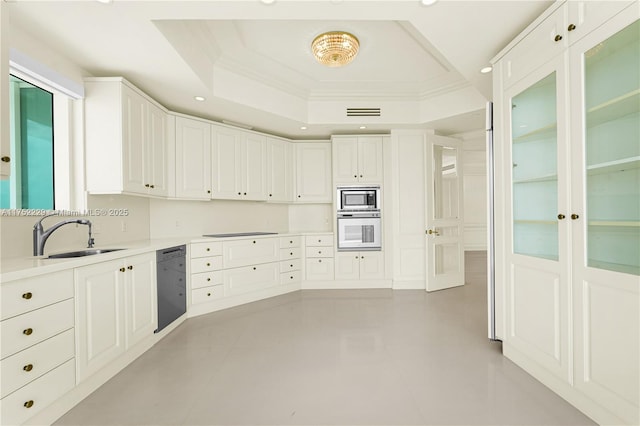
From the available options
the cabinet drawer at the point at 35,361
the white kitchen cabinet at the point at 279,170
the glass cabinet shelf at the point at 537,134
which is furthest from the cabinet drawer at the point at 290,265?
the glass cabinet shelf at the point at 537,134

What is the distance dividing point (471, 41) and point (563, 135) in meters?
1.02

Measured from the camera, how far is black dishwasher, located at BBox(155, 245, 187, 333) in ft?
9.23

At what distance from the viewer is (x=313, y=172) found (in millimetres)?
4988

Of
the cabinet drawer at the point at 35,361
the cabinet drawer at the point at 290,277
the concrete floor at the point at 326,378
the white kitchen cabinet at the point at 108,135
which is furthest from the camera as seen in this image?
the cabinet drawer at the point at 290,277

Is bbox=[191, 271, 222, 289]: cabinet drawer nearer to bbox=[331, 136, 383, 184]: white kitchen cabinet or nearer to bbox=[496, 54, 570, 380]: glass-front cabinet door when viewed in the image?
bbox=[331, 136, 383, 184]: white kitchen cabinet

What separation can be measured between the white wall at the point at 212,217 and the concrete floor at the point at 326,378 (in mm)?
1273

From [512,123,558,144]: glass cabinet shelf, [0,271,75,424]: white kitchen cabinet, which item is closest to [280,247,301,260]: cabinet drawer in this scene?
[0,271,75,424]: white kitchen cabinet

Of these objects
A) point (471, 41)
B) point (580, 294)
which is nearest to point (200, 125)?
point (471, 41)

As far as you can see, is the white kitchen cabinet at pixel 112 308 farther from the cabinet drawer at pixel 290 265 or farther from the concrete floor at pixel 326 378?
the cabinet drawer at pixel 290 265

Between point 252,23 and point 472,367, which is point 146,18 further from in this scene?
point 472,367

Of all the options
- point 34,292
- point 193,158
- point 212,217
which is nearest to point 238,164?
point 193,158

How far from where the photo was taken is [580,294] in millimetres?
1714

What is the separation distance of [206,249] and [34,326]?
6.65 ft

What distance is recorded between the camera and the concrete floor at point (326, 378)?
1708mm
